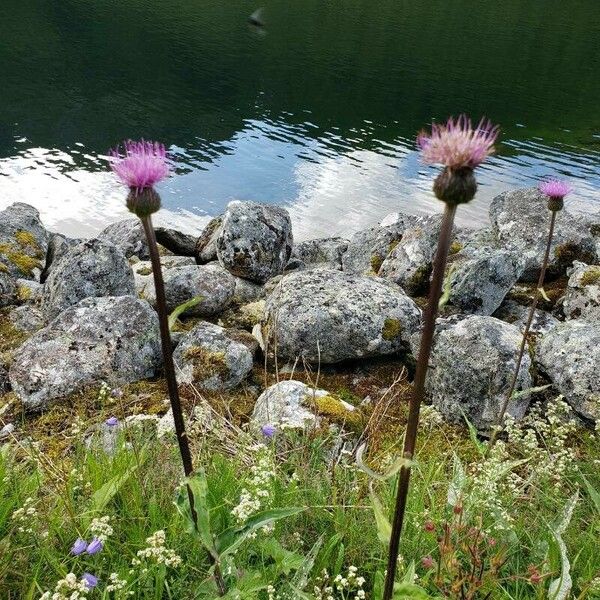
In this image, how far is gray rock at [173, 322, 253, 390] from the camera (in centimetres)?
661

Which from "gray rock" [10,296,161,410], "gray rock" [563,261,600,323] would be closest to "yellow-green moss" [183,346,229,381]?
"gray rock" [10,296,161,410]

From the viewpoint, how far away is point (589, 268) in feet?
27.1

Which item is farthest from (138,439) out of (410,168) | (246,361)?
(410,168)

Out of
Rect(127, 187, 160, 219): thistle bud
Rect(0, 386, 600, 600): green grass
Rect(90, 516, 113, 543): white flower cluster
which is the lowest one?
Rect(0, 386, 600, 600): green grass

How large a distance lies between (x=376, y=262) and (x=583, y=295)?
3805mm

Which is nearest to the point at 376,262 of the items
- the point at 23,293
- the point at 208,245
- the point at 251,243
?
the point at 251,243

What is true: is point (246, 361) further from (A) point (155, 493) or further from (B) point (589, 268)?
(B) point (589, 268)

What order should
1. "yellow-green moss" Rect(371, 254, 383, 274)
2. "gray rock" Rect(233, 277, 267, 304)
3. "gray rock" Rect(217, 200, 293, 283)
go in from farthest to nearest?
"yellow-green moss" Rect(371, 254, 383, 274) < "gray rock" Rect(217, 200, 293, 283) < "gray rock" Rect(233, 277, 267, 304)

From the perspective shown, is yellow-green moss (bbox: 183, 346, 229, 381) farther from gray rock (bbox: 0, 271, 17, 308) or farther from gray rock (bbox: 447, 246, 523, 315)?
gray rock (bbox: 0, 271, 17, 308)

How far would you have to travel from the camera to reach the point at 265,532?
338 cm

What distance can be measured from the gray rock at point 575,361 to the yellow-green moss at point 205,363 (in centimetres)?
347

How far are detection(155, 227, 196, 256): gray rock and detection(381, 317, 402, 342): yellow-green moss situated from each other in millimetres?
7141

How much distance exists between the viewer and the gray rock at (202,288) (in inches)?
339

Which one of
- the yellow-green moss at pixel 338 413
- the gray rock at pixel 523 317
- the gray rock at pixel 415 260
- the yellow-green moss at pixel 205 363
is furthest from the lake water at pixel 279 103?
the yellow-green moss at pixel 338 413
